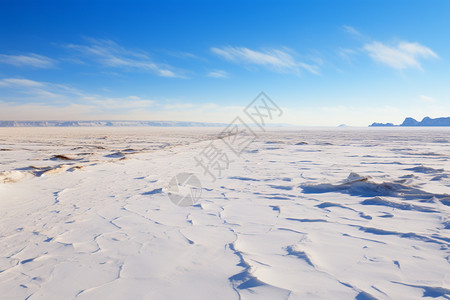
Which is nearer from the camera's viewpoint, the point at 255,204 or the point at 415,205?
the point at 415,205

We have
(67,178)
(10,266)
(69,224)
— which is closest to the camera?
(10,266)

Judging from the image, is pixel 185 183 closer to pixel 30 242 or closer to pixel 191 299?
pixel 30 242

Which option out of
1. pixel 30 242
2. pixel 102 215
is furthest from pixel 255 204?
pixel 30 242

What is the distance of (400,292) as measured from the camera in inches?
74.0

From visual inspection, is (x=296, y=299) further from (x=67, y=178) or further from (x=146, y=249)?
(x=67, y=178)

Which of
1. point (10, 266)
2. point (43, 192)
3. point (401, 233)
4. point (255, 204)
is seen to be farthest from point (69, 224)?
point (401, 233)

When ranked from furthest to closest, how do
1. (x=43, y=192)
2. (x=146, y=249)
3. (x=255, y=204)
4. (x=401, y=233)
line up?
(x=43, y=192)
(x=255, y=204)
(x=401, y=233)
(x=146, y=249)

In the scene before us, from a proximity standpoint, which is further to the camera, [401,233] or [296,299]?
[401,233]

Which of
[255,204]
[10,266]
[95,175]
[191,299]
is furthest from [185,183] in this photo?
[191,299]

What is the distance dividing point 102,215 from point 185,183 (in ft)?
7.12

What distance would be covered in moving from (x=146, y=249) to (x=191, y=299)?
0.93 meters

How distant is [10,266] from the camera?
7.55ft

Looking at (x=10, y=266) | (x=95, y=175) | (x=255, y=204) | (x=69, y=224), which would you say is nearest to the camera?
(x=10, y=266)

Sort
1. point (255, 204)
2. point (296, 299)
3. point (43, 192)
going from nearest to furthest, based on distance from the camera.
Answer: point (296, 299) < point (255, 204) < point (43, 192)
